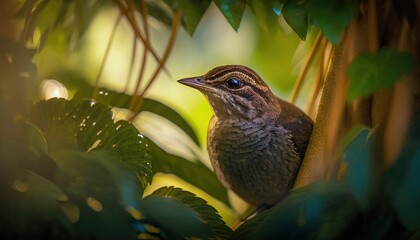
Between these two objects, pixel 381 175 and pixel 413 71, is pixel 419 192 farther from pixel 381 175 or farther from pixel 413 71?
pixel 413 71

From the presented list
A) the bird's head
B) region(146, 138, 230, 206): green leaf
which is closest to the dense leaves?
region(146, 138, 230, 206): green leaf

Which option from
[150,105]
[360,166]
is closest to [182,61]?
[150,105]

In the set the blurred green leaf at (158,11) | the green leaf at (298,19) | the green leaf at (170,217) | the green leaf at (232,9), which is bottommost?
the green leaf at (170,217)

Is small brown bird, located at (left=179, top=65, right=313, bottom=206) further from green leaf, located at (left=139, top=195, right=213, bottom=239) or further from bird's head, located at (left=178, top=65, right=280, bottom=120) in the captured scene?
green leaf, located at (left=139, top=195, right=213, bottom=239)

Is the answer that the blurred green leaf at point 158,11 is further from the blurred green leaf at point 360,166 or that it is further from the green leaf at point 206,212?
the blurred green leaf at point 360,166

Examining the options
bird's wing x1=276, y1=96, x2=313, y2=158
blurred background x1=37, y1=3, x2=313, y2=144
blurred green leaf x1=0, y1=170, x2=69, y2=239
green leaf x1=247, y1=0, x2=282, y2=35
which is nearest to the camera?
blurred green leaf x1=0, y1=170, x2=69, y2=239

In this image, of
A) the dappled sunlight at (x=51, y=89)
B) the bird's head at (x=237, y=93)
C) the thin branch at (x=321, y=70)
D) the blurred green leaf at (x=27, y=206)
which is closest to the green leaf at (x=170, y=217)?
the blurred green leaf at (x=27, y=206)
